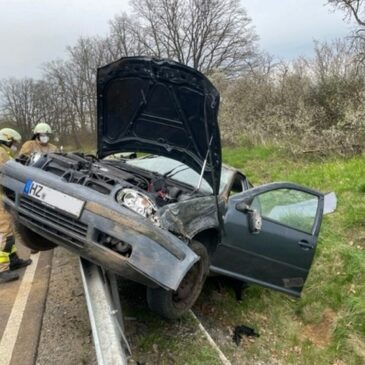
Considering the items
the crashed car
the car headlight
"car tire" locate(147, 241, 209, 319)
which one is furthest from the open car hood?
the car headlight

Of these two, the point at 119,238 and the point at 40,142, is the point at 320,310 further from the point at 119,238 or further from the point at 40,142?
the point at 40,142

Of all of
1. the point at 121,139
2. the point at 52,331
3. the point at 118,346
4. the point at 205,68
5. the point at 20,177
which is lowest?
the point at 52,331

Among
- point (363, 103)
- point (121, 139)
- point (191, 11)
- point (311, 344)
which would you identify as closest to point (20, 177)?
point (121, 139)

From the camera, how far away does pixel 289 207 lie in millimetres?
5094

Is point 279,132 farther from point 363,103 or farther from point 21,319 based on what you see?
point 21,319

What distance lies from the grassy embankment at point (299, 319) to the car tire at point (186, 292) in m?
0.48

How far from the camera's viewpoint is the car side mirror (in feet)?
14.3

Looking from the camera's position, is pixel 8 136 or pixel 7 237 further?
pixel 8 136

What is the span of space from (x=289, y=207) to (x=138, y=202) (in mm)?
2370

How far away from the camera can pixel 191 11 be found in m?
45.6

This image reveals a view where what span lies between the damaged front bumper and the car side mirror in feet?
4.18

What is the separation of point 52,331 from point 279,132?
42.3ft

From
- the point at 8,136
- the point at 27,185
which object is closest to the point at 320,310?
the point at 27,185

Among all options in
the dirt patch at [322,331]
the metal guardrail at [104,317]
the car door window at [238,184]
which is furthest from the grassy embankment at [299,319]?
the car door window at [238,184]
